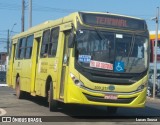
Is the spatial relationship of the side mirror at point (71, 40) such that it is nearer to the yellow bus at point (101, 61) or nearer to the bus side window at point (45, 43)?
the yellow bus at point (101, 61)

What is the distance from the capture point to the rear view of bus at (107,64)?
45.0ft

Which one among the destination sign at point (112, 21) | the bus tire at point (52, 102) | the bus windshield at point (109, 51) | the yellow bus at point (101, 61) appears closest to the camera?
the yellow bus at point (101, 61)

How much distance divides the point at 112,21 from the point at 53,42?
2.71m

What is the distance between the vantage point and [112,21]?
14500 mm

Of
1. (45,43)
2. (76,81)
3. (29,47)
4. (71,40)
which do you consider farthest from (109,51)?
(29,47)

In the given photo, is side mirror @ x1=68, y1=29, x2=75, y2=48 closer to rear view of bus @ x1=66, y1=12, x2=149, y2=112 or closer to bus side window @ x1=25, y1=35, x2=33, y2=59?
rear view of bus @ x1=66, y1=12, x2=149, y2=112

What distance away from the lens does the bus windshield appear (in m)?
13.9

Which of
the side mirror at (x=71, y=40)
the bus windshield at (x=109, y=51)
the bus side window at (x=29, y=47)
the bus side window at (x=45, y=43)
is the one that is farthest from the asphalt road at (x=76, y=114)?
the bus side window at (x=29, y=47)

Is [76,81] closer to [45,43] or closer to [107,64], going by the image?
[107,64]

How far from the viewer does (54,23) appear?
16672 millimetres

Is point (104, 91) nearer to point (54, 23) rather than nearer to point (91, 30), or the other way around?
point (91, 30)

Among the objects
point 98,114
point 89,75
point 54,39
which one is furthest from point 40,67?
point 89,75

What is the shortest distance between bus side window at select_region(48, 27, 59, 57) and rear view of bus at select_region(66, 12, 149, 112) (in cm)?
205

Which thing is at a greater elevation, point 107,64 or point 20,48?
point 20,48
